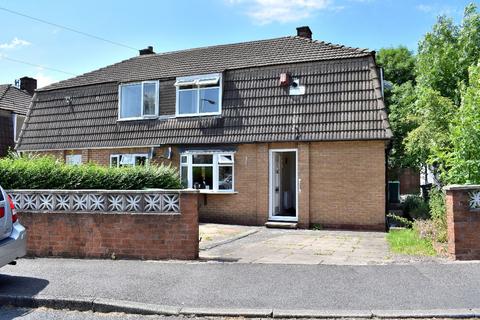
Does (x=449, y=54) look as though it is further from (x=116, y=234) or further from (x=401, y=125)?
(x=116, y=234)

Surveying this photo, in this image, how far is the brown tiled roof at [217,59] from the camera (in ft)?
51.2

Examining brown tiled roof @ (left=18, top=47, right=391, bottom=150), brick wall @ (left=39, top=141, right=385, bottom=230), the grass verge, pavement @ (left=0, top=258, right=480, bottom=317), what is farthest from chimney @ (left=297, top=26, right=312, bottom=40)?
pavement @ (left=0, top=258, right=480, bottom=317)

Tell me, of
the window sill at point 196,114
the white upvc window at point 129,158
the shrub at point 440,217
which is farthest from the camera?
the white upvc window at point 129,158

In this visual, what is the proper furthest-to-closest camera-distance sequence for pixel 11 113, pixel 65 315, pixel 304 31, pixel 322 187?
pixel 11 113 → pixel 304 31 → pixel 322 187 → pixel 65 315

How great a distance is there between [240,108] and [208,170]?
7.88 ft

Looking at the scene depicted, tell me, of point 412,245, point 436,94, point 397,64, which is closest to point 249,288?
point 412,245

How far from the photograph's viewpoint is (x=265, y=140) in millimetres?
14578

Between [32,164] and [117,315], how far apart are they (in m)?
5.34

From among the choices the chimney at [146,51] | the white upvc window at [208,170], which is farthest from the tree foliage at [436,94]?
the chimney at [146,51]

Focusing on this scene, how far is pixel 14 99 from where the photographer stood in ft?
85.9

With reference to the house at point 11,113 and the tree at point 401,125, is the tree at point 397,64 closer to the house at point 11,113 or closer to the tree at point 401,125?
the tree at point 401,125

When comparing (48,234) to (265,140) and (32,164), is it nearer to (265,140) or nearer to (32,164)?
(32,164)

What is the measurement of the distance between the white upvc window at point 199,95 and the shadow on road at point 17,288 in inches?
385

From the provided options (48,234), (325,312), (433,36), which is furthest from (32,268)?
(433,36)
